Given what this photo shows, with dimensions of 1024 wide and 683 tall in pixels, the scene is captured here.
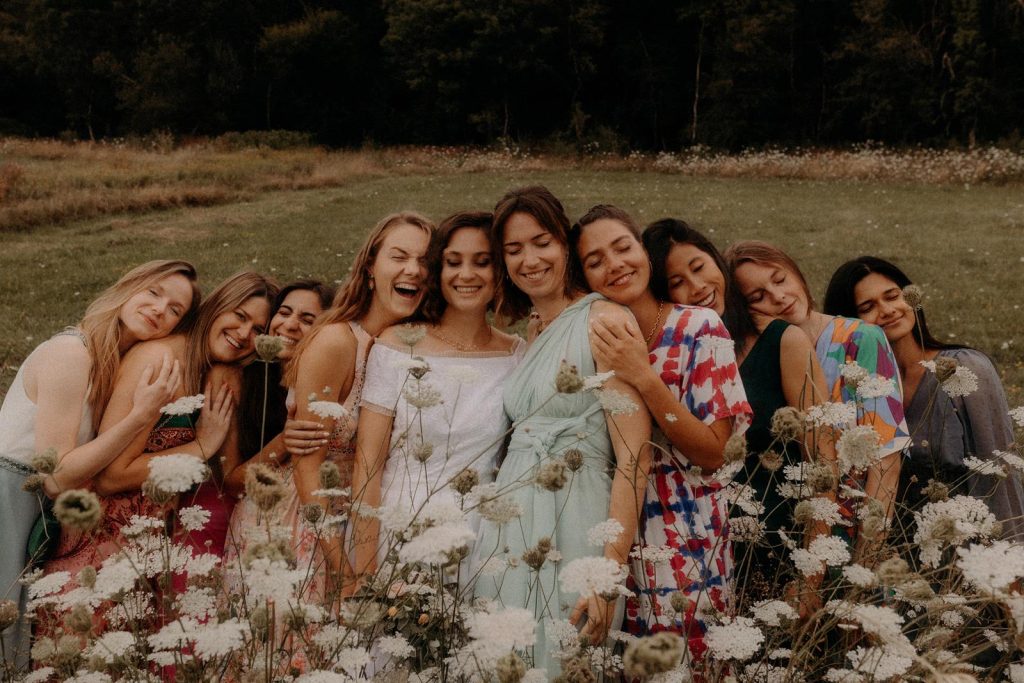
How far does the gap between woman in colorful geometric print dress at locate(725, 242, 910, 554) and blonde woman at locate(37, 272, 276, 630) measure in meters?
2.23

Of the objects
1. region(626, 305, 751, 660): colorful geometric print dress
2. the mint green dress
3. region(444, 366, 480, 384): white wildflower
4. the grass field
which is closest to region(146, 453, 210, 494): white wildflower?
region(444, 366, 480, 384): white wildflower

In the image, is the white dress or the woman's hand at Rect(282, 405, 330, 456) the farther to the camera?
the white dress

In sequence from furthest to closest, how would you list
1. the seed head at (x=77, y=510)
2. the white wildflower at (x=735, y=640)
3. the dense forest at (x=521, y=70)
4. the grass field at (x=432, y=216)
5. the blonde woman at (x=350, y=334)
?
the dense forest at (x=521, y=70) < the grass field at (x=432, y=216) < the blonde woman at (x=350, y=334) < the white wildflower at (x=735, y=640) < the seed head at (x=77, y=510)

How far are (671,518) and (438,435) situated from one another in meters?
0.97

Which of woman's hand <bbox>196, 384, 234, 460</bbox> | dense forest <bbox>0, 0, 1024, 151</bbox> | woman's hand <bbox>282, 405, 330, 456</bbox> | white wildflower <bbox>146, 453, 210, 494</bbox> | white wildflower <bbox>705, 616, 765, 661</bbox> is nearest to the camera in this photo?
white wildflower <bbox>146, 453, 210, 494</bbox>

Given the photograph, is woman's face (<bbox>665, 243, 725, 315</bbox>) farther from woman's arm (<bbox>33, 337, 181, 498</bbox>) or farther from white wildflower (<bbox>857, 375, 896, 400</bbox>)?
woman's arm (<bbox>33, 337, 181, 498</bbox>)

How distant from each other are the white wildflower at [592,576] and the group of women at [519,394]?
0.75 meters

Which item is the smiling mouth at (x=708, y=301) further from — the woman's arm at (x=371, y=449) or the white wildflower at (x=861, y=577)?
the white wildflower at (x=861, y=577)

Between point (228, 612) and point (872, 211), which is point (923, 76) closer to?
point (872, 211)

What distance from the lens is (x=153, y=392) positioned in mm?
2930

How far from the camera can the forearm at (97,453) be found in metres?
2.86

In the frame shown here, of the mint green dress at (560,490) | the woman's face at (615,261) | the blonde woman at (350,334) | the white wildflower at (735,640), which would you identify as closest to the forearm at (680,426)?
the mint green dress at (560,490)

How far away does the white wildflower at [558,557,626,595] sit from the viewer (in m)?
1.67

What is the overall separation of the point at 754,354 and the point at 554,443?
37.3 inches
